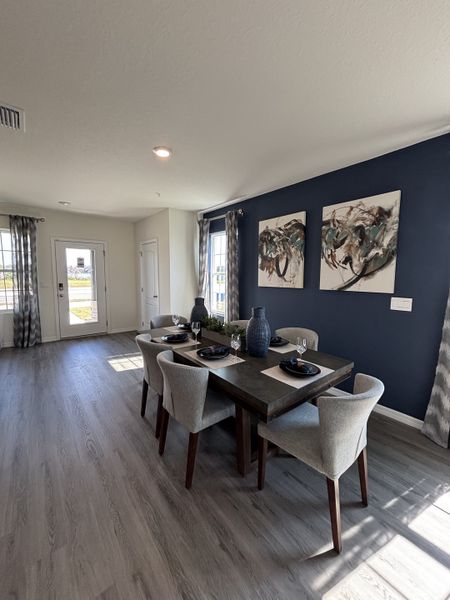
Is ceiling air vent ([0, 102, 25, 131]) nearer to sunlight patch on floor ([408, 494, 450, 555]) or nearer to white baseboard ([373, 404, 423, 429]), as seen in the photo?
sunlight patch on floor ([408, 494, 450, 555])

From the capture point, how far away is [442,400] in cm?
217

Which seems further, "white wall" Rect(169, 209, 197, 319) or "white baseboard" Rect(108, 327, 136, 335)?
"white baseboard" Rect(108, 327, 136, 335)

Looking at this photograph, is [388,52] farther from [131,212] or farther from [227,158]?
[131,212]

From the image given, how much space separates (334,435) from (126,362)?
139 inches

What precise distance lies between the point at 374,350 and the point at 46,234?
19.2 ft

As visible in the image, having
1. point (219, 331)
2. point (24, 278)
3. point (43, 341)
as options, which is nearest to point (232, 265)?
point (219, 331)

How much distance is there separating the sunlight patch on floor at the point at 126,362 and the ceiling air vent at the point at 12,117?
2961mm

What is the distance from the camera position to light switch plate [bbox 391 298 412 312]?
241 cm

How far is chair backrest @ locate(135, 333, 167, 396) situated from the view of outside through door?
4.03 metres

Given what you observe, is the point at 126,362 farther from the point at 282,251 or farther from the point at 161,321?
the point at 282,251

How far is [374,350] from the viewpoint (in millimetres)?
2680

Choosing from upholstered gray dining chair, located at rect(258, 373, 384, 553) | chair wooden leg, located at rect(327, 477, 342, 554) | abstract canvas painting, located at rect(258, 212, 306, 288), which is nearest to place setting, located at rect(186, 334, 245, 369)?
upholstered gray dining chair, located at rect(258, 373, 384, 553)

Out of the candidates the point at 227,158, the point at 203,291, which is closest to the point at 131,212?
the point at 203,291

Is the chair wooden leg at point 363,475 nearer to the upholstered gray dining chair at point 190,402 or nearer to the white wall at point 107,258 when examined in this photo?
the upholstered gray dining chair at point 190,402
